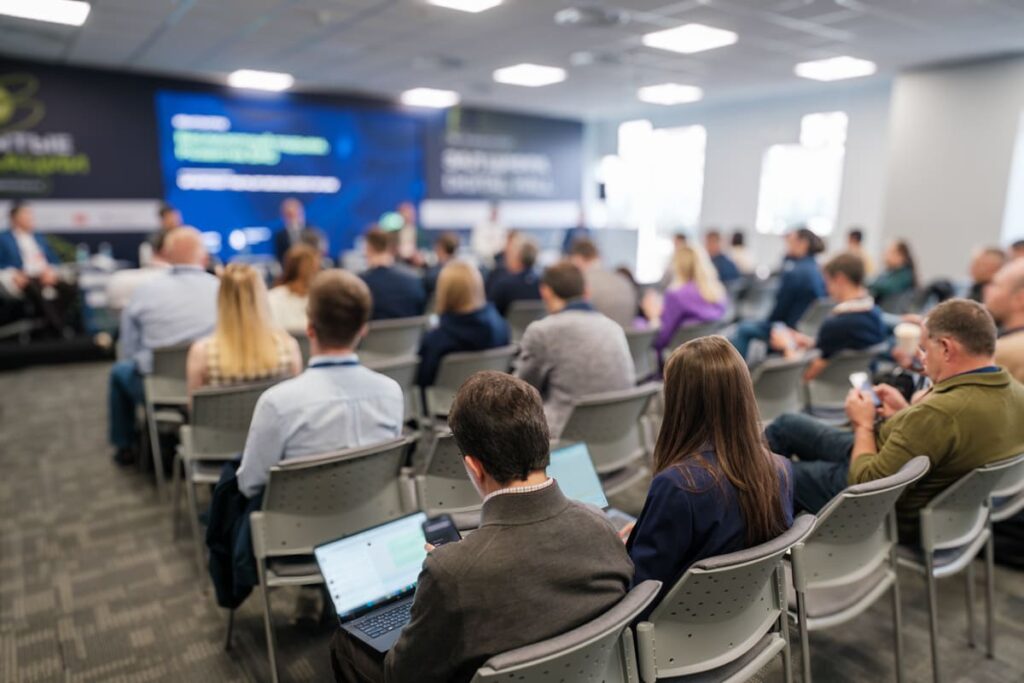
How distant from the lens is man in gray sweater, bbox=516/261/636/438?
2.83 m

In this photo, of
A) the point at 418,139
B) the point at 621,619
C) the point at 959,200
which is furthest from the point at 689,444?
the point at 418,139

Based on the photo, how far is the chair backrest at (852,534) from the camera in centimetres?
168

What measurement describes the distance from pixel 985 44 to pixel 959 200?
67.3 inches

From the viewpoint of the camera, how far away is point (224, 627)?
2.56m

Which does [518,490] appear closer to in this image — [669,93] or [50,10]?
[50,10]

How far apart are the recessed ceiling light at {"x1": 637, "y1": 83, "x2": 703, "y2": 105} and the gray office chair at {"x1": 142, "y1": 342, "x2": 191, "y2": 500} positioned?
7761mm

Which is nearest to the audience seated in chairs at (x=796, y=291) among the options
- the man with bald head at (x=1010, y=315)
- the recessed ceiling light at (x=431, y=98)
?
the man with bald head at (x=1010, y=315)

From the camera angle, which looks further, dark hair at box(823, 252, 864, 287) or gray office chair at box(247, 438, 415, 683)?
dark hair at box(823, 252, 864, 287)

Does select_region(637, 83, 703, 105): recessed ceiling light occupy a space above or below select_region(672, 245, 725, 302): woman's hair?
above

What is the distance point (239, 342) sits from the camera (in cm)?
271

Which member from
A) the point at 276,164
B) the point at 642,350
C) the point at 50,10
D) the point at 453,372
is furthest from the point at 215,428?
the point at 276,164

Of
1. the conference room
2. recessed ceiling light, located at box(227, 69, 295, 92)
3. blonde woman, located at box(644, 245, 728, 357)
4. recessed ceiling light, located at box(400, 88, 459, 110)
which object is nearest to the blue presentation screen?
the conference room

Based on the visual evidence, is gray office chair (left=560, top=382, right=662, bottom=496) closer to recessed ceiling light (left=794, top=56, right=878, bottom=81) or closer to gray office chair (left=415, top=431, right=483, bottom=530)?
gray office chair (left=415, top=431, right=483, bottom=530)

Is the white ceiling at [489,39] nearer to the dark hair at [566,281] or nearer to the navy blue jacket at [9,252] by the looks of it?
the navy blue jacket at [9,252]
